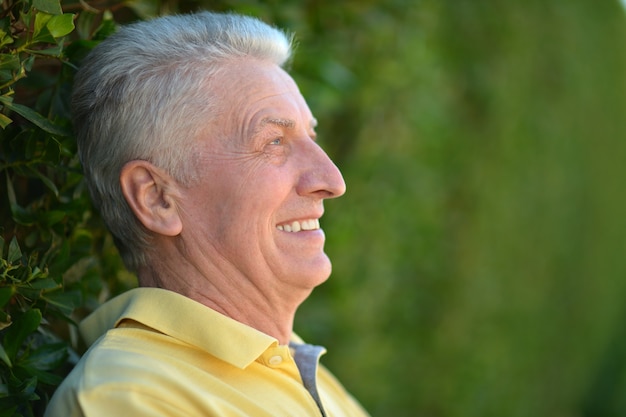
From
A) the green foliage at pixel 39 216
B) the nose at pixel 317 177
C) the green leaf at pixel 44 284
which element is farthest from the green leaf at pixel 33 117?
the nose at pixel 317 177

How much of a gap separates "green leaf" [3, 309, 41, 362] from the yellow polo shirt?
0.13 m

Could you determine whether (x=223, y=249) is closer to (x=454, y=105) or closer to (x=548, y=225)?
(x=454, y=105)

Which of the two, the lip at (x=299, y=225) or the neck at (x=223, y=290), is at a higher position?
the lip at (x=299, y=225)

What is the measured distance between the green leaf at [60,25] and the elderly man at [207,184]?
0.19m

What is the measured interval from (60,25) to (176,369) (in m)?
0.79

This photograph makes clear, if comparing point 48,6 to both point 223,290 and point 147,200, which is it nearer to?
point 147,200

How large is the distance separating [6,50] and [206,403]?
893mm

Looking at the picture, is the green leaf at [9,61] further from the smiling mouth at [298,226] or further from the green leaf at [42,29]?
the smiling mouth at [298,226]

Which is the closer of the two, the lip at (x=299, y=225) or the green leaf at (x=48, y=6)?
the green leaf at (x=48, y=6)

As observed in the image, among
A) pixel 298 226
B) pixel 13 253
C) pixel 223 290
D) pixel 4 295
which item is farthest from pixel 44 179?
pixel 298 226

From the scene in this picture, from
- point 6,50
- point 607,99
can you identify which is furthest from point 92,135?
point 607,99

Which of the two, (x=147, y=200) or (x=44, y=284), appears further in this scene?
(x=147, y=200)

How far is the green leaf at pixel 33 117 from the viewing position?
1.89 metres

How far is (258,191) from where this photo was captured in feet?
7.06
